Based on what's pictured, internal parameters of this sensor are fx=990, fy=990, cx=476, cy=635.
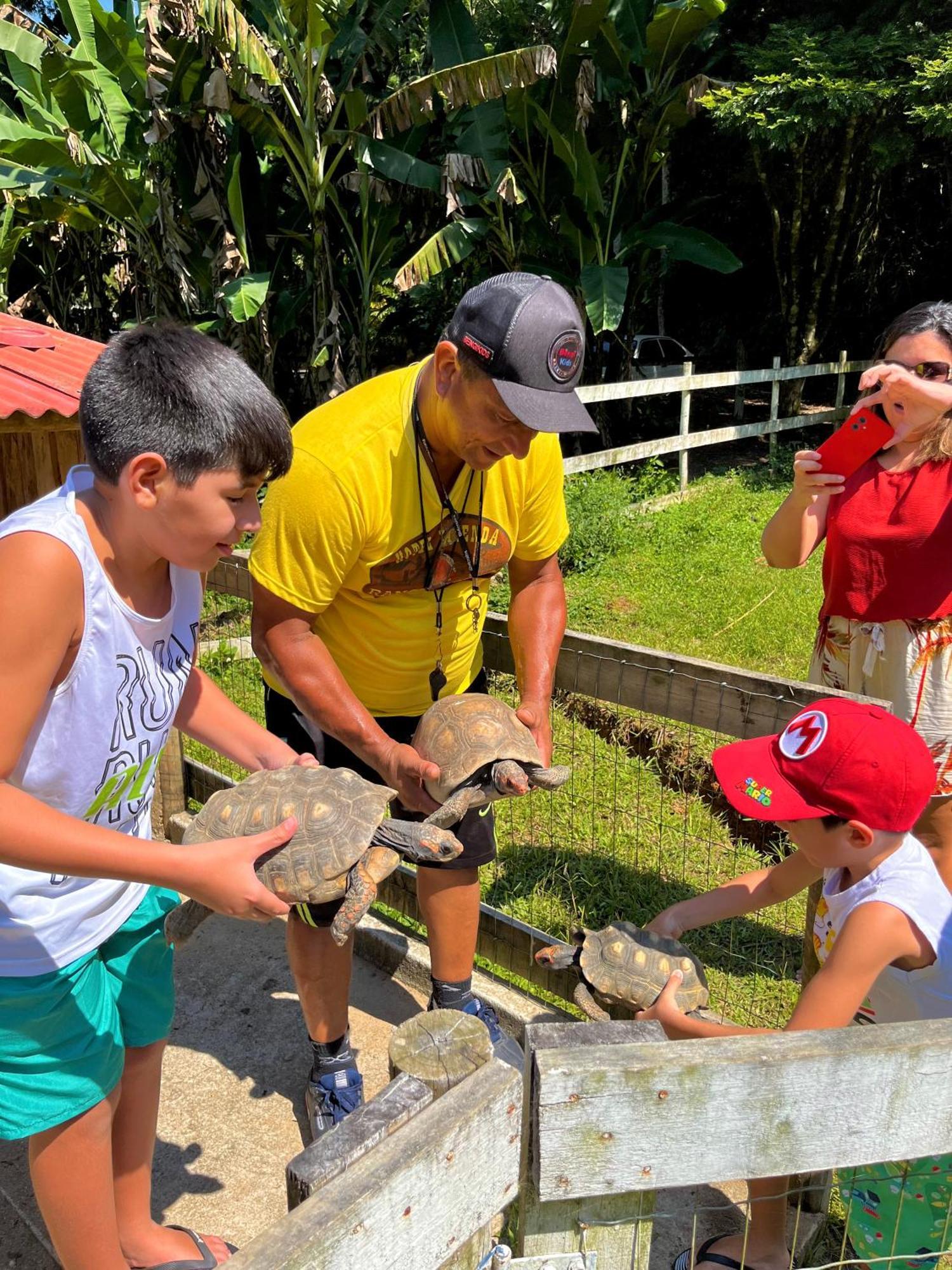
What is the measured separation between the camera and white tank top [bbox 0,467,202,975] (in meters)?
1.66

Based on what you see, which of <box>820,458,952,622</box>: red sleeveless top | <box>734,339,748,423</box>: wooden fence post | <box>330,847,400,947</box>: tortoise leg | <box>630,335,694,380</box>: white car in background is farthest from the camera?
<box>630,335,694,380</box>: white car in background

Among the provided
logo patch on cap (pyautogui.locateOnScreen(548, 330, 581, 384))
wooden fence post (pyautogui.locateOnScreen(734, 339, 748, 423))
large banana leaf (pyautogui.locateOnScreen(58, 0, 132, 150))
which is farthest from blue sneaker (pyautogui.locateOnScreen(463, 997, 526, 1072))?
wooden fence post (pyautogui.locateOnScreen(734, 339, 748, 423))

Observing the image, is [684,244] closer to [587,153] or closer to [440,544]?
[587,153]

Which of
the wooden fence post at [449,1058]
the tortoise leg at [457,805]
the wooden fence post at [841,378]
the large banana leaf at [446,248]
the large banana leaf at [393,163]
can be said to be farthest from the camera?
the wooden fence post at [841,378]

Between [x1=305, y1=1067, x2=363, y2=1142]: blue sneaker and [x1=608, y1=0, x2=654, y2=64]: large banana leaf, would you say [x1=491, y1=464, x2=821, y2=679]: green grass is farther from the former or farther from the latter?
[x1=608, y1=0, x2=654, y2=64]: large banana leaf

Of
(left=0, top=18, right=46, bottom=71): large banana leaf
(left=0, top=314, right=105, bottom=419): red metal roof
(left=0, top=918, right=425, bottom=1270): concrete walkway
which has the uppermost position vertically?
(left=0, top=18, right=46, bottom=71): large banana leaf

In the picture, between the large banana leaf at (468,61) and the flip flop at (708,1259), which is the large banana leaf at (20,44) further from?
the flip flop at (708,1259)

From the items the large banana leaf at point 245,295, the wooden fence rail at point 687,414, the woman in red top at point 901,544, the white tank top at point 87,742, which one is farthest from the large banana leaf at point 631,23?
the white tank top at point 87,742

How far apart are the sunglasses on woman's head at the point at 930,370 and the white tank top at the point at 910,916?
4.87 ft

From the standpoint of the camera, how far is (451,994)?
9.55 ft

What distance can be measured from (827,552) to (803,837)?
52.8 inches

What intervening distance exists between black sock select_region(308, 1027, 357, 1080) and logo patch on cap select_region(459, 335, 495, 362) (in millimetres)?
1866

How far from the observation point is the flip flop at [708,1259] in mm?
2227

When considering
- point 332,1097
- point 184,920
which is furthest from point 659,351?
point 332,1097
